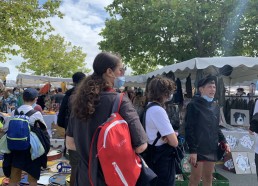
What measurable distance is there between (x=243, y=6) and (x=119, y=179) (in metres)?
14.1

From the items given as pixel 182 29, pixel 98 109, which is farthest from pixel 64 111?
pixel 182 29

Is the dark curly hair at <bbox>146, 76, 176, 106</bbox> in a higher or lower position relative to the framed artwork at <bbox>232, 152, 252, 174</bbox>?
higher

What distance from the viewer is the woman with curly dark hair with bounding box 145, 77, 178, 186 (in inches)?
108

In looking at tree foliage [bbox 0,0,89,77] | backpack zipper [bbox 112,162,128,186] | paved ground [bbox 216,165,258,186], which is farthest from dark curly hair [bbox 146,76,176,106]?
tree foliage [bbox 0,0,89,77]

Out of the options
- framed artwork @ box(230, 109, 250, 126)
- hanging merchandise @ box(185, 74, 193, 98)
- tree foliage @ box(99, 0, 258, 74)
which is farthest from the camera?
tree foliage @ box(99, 0, 258, 74)

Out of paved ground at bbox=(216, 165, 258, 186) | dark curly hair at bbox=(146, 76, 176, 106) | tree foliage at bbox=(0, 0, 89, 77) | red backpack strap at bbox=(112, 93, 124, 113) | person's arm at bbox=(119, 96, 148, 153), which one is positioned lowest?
paved ground at bbox=(216, 165, 258, 186)

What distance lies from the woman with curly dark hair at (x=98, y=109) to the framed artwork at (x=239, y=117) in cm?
695

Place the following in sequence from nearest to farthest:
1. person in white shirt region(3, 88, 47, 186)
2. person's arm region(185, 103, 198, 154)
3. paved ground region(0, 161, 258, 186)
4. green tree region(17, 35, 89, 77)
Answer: person's arm region(185, 103, 198, 154) < person in white shirt region(3, 88, 47, 186) < paved ground region(0, 161, 258, 186) < green tree region(17, 35, 89, 77)

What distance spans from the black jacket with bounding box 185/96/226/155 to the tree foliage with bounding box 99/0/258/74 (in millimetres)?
10693

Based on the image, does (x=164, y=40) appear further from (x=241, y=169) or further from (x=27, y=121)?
(x=27, y=121)

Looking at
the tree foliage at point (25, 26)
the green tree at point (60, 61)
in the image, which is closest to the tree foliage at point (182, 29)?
the tree foliage at point (25, 26)

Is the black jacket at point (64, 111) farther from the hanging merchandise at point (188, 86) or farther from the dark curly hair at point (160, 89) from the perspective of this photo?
the hanging merchandise at point (188, 86)

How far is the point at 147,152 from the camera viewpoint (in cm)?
289

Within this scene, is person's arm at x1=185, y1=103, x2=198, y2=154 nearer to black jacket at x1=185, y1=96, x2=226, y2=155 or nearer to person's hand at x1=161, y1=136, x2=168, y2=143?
black jacket at x1=185, y1=96, x2=226, y2=155
